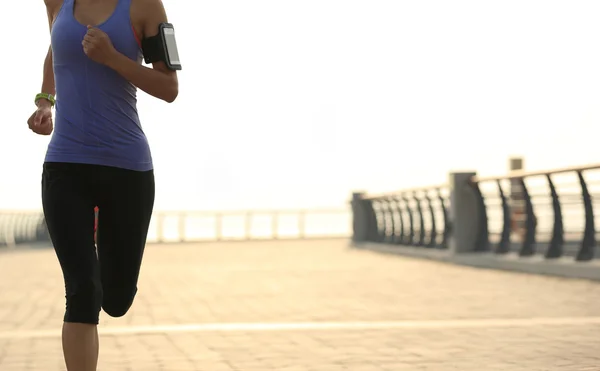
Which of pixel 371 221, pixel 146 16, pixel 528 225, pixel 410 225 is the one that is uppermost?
pixel 146 16

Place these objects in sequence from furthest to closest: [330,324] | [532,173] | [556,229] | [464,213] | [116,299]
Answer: [464,213] → [532,173] → [556,229] → [330,324] → [116,299]

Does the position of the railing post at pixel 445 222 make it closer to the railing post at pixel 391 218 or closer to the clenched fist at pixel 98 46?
the railing post at pixel 391 218

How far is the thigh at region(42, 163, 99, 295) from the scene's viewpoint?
412 centimetres

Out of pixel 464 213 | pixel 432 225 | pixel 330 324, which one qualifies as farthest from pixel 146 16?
pixel 432 225

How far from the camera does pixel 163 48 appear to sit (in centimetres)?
414

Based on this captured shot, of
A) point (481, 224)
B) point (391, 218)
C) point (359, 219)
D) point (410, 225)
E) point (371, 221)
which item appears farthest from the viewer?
point (359, 219)

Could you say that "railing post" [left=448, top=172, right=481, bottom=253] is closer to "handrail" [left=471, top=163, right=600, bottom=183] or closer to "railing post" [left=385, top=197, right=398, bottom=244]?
"handrail" [left=471, top=163, right=600, bottom=183]

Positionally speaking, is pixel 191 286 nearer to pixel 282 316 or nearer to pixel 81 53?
pixel 282 316

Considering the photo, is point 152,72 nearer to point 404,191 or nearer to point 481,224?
point 481,224

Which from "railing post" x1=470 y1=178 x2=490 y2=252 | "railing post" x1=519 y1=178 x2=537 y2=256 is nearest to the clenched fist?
"railing post" x1=519 y1=178 x2=537 y2=256

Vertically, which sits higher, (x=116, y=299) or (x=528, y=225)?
(x=116, y=299)

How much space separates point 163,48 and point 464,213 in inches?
585

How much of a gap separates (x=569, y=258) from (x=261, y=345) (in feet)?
27.2

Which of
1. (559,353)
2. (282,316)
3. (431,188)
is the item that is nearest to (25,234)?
(431,188)
